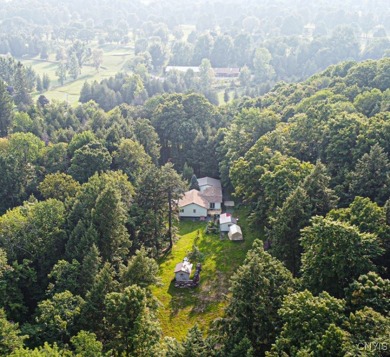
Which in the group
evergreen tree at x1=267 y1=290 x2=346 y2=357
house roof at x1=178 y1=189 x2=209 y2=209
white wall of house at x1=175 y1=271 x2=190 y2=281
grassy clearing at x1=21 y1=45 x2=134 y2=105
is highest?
evergreen tree at x1=267 y1=290 x2=346 y2=357

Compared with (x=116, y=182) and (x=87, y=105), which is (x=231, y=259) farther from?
(x=87, y=105)

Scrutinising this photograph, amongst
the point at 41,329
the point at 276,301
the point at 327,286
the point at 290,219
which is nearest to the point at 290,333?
the point at 276,301

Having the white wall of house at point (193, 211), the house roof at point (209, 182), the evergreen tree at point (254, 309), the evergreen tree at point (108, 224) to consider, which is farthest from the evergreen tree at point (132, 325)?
the house roof at point (209, 182)

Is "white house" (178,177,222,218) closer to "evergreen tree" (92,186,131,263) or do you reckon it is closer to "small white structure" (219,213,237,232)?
"small white structure" (219,213,237,232)

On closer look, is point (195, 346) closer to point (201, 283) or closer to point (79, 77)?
point (201, 283)

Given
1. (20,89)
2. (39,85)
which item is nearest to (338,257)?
(20,89)

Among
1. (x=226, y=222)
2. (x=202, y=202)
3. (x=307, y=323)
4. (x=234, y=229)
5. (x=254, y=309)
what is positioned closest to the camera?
(x=307, y=323)

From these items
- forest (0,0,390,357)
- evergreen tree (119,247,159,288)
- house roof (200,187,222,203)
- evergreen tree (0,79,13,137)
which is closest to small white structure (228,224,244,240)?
forest (0,0,390,357)
